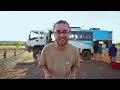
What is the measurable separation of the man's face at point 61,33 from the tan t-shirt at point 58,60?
0.55 feet

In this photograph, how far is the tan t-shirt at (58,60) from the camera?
2.02 meters

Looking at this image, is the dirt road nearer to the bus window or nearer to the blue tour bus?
the blue tour bus

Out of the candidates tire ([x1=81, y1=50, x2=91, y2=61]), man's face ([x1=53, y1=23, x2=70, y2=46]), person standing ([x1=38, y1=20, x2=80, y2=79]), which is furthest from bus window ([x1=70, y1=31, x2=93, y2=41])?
man's face ([x1=53, y1=23, x2=70, y2=46])

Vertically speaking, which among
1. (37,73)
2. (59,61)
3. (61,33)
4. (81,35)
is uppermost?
(61,33)

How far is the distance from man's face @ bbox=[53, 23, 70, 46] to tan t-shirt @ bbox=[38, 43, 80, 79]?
0.17m

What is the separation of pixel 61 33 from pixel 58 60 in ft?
0.93

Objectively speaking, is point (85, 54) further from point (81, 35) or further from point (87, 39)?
point (81, 35)

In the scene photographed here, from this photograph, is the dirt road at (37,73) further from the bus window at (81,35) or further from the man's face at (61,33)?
the man's face at (61,33)

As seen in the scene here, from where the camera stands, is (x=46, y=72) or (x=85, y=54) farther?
(x=85, y=54)

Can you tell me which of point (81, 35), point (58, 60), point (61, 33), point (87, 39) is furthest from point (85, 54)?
point (61, 33)

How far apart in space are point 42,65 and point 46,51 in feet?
0.42

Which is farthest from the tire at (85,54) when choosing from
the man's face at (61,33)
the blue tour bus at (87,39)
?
the man's face at (61,33)

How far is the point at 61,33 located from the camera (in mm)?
1878
